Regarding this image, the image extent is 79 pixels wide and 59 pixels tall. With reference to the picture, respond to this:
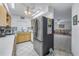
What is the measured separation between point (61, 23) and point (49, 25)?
0.72 feet

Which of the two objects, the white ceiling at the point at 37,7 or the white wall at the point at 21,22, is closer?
the white ceiling at the point at 37,7

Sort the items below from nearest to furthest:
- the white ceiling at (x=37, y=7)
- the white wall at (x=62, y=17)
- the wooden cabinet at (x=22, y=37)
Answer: the white ceiling at (x=37, y=7) < the white wall at (x=62, y=17) < the wooden cabinet at (x=22, y=37)

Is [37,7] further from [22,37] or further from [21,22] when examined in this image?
[22,37]

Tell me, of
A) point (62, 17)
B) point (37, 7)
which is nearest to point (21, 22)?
point (37, 7)

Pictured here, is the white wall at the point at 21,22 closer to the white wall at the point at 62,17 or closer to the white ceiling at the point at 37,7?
the white ceiling at the point at 37,7

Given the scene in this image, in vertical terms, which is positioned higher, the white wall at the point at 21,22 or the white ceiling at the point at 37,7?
the white ceiling at the point at 37,7

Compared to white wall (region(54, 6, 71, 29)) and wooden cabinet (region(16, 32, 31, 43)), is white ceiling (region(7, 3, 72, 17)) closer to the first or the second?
white wall (region(54, 6, 71, 29))

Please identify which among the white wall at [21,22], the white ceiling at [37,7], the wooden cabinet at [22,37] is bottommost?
the wooden cabinet at [22,37]

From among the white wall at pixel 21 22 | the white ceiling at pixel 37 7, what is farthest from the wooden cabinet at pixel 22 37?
the white ceiling at pixel 37 7

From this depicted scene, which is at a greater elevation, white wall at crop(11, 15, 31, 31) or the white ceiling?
the white ceiling

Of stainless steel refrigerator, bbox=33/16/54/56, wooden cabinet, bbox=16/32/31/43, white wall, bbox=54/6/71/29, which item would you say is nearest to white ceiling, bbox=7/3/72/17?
white wall, bbox=54/6/71/29

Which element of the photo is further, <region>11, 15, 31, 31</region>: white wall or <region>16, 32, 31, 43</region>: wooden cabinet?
<region>16, 32, 31, 43</region>: wooden cabinet

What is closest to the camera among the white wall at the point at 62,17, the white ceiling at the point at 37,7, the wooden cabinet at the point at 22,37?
the white ceiling at the point at 37,7

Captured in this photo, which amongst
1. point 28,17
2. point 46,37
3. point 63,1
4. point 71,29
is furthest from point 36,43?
point 63,1
